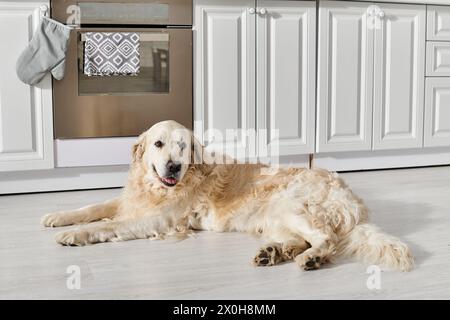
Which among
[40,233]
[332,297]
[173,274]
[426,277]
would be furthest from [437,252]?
[40,233]

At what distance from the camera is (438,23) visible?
397 cm

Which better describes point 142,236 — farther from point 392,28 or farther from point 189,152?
point 392,28

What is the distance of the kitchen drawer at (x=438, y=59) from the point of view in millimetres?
3953

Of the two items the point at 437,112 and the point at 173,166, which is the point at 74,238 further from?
the point at 437,112

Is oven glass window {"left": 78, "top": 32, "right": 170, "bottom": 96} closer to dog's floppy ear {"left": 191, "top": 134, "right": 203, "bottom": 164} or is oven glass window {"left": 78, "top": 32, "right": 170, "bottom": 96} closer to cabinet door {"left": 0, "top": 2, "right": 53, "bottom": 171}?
cabinet door {"left": 0, "top": 2, "right": 53, "bottom": 171}

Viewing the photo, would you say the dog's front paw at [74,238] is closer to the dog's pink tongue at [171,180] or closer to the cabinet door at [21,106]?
the dog's pink tongue at [171,180]

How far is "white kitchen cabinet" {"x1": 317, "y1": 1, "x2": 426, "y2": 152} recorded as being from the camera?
12.2 ft

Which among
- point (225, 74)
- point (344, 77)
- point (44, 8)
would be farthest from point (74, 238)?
point (344, 77)

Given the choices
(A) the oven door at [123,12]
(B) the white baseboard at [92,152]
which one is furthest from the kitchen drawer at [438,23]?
(B) the white baseboard at [92,152]

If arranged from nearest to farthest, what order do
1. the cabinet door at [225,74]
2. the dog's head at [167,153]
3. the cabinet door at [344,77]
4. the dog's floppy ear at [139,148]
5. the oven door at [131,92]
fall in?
the dog's head at [167,153]
the dog's floppy ear at [139,148]
the oven door at [131,92]
the cabinet door at [225,74]
the cabinet door at [344,77]

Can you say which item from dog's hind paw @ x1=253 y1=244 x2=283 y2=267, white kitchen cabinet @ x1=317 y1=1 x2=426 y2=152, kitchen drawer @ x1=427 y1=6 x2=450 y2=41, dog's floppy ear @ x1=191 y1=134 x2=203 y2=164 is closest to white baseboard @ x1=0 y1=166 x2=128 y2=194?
dog's floppy ear @ x1=191 y1=134 x2=203 y2=164

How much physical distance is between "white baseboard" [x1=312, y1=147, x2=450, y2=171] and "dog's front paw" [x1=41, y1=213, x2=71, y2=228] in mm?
1770

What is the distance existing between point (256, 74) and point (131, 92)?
73 centimetres

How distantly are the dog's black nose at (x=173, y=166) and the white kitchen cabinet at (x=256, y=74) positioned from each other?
1.16m
